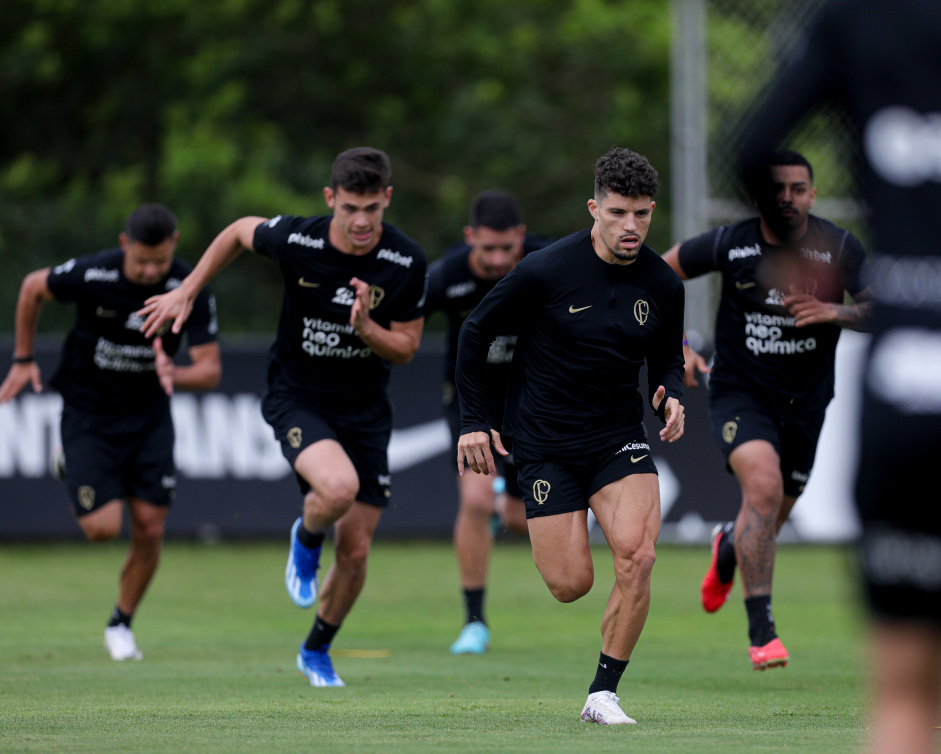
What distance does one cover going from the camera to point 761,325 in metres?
8.08

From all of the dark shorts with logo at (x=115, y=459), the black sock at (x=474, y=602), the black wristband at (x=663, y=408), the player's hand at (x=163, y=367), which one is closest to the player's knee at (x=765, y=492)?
the black wristband at (x=663, y=408)

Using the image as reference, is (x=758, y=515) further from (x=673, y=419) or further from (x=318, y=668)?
(x=318, y=668)

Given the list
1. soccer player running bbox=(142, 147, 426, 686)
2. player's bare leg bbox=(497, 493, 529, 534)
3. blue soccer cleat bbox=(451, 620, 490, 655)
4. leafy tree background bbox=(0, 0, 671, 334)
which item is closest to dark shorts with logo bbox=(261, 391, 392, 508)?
soccer player running bbox=(142, 147, 426, 686)

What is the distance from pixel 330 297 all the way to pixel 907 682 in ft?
17.1

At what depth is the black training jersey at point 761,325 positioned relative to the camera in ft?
26.2

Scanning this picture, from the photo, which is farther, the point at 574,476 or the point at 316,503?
the point at 316,503

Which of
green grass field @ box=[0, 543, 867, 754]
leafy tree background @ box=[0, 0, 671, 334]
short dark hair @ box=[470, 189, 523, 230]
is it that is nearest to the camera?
Result: green grass field @ box=[0, 543, 867, 754]

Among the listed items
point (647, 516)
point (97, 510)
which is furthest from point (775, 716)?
point (97, 510)

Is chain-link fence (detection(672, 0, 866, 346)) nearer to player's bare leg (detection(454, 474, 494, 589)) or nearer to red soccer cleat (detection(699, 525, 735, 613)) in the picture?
player's bare leg (detection(454, 474, 494, 589))

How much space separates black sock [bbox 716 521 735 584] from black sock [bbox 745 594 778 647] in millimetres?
684

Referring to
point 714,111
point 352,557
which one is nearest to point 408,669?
point 352,557

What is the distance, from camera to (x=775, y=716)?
250 inches

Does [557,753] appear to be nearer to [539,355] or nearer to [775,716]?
[775,716]

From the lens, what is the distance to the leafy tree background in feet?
79.6
